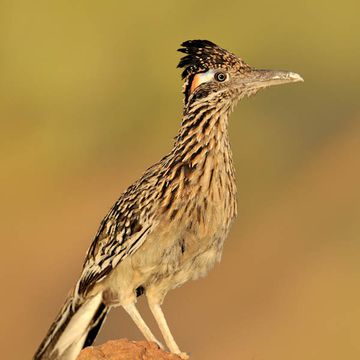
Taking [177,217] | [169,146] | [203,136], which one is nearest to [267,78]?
[203,136]

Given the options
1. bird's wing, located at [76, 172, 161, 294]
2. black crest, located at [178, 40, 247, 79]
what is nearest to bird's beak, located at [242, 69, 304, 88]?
black crest, located at [178, 40, 247, 79]

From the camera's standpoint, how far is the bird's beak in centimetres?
1091

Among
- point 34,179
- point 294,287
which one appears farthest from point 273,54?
point 294,287

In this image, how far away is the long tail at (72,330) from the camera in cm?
1119

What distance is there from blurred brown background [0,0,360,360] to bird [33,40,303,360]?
135cm

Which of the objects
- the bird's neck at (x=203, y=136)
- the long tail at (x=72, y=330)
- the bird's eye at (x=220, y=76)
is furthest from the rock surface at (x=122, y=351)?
the bird's eye at (x=220, y=76)

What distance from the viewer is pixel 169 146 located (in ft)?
91.7

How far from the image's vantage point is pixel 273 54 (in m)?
34.0

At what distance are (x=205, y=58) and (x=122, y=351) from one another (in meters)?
2.58

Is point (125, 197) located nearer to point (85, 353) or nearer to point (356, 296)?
point (85, 353)

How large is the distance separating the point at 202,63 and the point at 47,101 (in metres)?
22.4

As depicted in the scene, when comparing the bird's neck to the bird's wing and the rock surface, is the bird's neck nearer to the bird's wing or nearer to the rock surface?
the bird's wing

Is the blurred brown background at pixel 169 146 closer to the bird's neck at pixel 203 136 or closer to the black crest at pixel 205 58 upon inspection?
the bird's neck at pixel 203 136

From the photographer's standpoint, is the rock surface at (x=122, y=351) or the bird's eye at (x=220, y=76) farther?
the bird's eye at (x=220, y=76)
